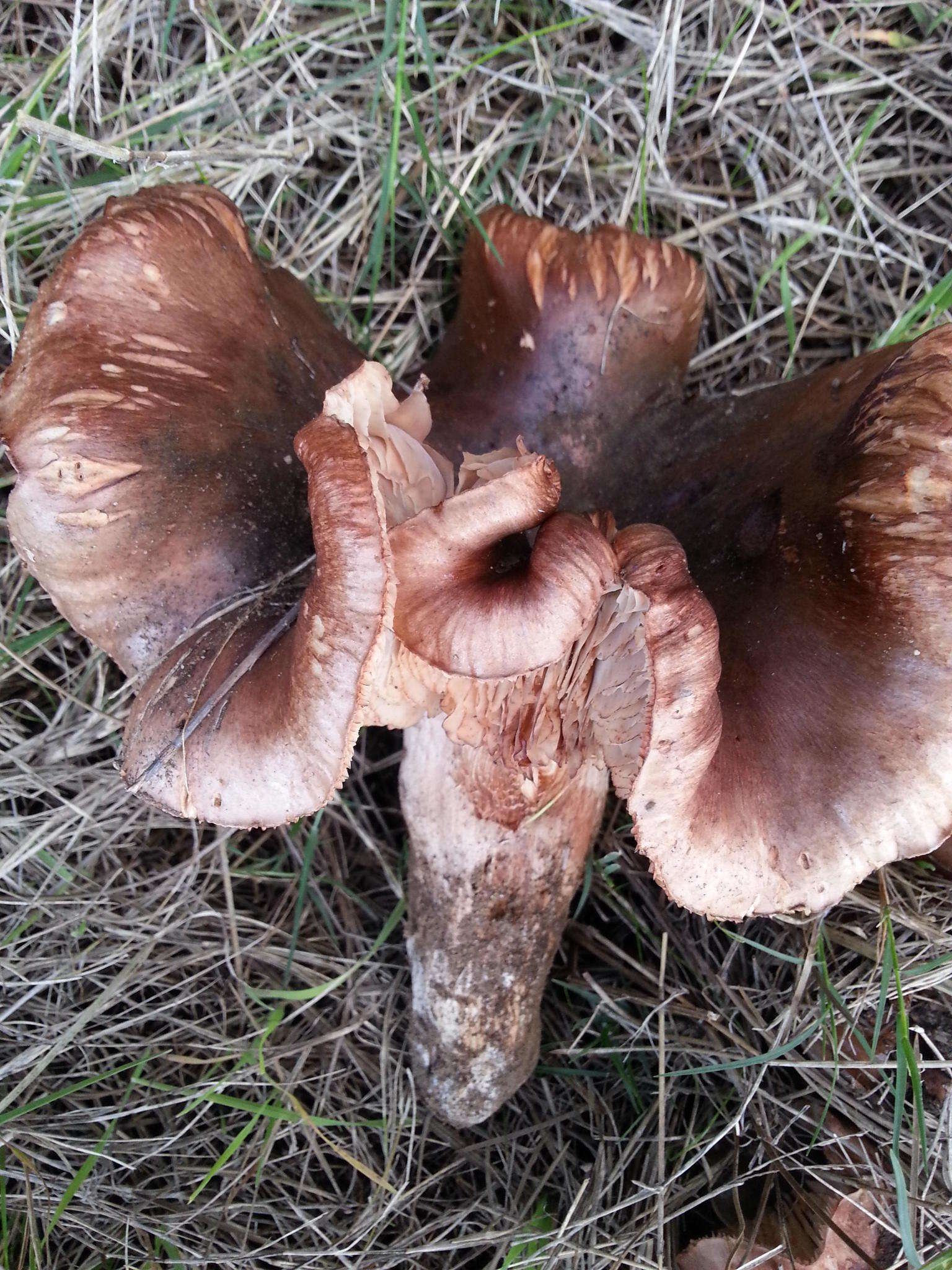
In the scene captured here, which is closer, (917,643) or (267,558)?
(917,643)

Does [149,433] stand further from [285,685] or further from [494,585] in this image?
[494,585]

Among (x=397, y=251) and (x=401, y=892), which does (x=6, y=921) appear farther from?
(x=397, y=251)

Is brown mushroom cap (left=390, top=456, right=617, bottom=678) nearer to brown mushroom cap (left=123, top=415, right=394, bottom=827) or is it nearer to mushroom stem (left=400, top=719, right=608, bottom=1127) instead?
brown mushroom cap (left=123, top=415, right=394, bottom=827)

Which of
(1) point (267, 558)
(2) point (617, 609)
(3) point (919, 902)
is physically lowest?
(3) point (919, 902)

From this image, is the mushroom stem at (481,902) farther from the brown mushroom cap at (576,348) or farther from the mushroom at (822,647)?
the brown mushroom cap at (576,348)

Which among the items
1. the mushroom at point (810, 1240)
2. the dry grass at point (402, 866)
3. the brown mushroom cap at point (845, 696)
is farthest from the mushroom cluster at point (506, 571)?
the mushroom at point (810, 1240)

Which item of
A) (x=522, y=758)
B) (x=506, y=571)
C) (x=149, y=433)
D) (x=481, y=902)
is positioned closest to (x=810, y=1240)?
(x=481, y=902)

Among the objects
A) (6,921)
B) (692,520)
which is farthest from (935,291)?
(6,921)

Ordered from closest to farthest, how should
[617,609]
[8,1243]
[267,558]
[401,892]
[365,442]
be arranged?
[365,442]
[617,609]
[267,558]
[8,1243]
[401,892]
